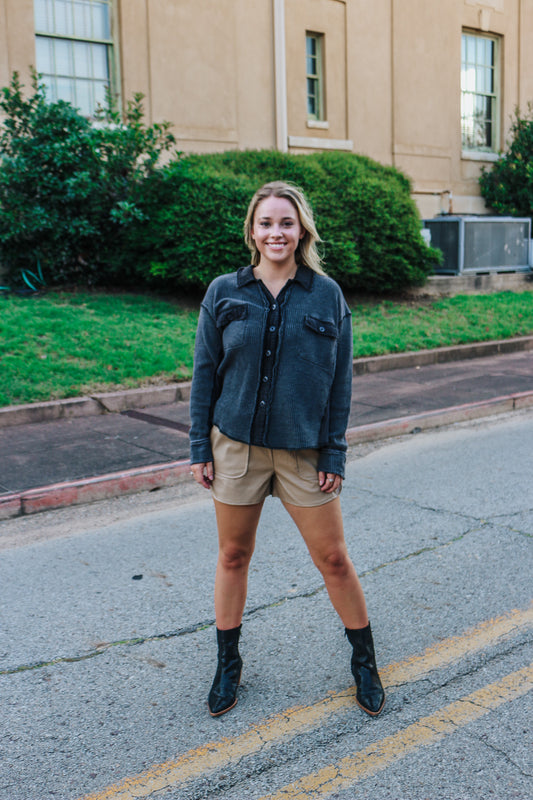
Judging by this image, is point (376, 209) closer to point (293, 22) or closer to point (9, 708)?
point (293, 22)

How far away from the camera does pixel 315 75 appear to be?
17.0 meters

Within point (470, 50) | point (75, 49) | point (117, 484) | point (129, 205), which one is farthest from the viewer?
point (470, 50)

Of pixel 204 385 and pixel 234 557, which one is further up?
pixel 204 385

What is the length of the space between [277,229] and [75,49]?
41.3 ft

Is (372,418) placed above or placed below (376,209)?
below

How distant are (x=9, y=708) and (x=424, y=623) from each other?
1915 millimetres

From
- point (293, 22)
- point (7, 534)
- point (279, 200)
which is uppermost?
point (293, 22)

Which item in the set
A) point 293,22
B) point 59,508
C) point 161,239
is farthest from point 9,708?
point 293,22

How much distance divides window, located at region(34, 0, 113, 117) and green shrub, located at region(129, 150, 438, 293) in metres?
2.48

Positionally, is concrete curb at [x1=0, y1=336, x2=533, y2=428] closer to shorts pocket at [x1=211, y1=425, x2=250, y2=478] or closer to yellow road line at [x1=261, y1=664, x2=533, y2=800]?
shorts pocket at [x1=211, y1=425, x2=250, y2=478]

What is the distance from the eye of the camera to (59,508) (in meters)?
5.98

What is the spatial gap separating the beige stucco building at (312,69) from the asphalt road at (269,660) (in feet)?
34.5

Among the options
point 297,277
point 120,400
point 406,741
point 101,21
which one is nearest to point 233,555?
point 406,741

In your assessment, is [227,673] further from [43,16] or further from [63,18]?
[63,18]
